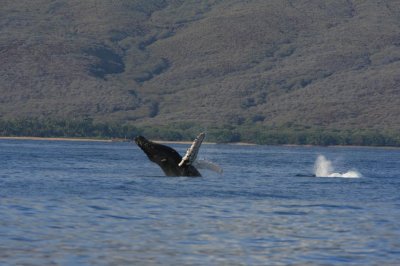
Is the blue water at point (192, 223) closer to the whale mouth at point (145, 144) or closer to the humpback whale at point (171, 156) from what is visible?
the humpback whale at point (171, 156)

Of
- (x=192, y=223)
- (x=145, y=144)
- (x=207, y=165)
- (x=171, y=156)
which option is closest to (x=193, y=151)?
(x=207, y=165)

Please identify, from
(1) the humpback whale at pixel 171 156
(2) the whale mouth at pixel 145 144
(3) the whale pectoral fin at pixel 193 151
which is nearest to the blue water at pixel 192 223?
(1) the humpback whale at pixel 171 156

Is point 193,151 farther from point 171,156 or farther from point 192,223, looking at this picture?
point 192,223

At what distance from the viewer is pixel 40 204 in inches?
1565

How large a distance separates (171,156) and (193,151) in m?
1.68

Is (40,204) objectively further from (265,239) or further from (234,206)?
(265,239)

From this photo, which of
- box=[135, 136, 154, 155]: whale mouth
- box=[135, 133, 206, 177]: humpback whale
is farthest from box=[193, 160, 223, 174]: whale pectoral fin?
box=[135, 136, 154, 155]: whale mouth

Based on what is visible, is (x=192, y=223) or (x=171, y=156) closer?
(x=192, y=223)

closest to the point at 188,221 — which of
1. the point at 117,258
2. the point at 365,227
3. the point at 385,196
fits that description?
the point at 365,227

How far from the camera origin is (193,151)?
47938 mm

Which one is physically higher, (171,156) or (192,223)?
(171,156)

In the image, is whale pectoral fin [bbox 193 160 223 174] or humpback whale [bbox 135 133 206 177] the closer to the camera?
whale pectoral fin [bbox 193 160 223 174]

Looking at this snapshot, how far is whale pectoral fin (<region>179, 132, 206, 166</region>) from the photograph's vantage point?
47156 mm

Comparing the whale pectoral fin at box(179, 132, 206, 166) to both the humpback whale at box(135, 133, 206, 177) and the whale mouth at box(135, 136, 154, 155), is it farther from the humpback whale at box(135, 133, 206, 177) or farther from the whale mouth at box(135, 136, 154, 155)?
the whale mouth at box(135, 136, 154, 155)
